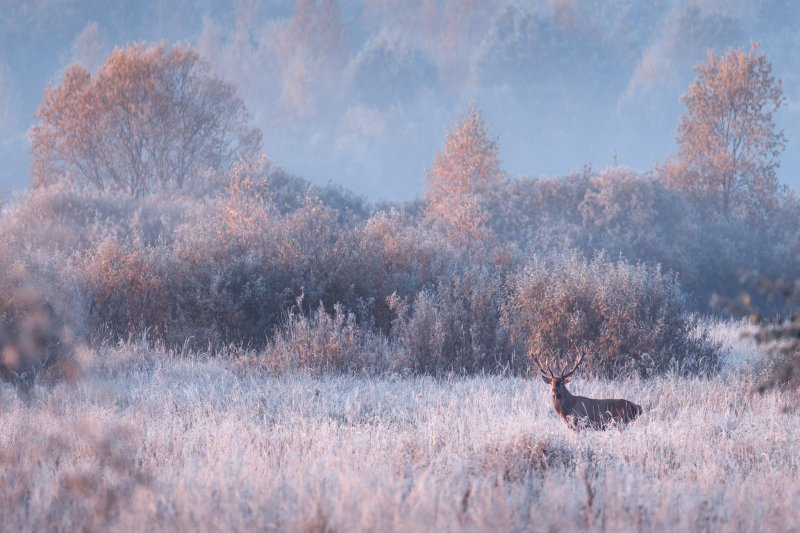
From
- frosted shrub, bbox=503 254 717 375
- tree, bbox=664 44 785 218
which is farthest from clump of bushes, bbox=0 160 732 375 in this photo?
tree, bbox=664 44 785 218

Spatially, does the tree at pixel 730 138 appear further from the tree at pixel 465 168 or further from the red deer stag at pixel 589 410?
the red deer stag at pixel 589 410

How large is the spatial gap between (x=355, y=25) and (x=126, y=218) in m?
87.1

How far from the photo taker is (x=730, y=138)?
105 feet

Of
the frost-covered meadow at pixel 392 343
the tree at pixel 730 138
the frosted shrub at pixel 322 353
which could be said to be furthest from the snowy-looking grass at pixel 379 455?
the tree at pixel 730 138

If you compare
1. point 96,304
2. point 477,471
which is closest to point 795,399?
point 477,471

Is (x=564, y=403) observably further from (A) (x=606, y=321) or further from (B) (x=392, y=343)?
(B) (x=392, y=343)

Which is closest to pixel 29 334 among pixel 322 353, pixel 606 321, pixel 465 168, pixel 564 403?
pixel 322 353

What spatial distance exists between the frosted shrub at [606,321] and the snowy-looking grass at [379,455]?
3.10 feet

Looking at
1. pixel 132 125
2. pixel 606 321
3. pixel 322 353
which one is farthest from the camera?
pixel 132 125

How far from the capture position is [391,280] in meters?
13.7

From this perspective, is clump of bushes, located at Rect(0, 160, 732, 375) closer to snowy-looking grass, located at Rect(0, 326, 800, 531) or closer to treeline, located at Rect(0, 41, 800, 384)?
treeline, located at Rect(0, 41, 800, 384)

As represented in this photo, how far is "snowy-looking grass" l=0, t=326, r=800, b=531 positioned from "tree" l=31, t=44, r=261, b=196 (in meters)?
23.4

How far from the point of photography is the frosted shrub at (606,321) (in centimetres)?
1055

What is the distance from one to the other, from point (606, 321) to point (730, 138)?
78.4ft
